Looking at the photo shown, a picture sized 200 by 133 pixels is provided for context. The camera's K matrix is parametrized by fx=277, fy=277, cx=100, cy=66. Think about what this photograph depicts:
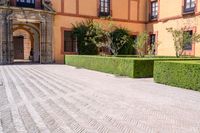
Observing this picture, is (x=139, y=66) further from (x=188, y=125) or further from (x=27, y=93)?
(x=188, y=125)

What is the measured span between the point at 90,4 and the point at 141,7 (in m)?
6.01

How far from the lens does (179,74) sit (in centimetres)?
1043

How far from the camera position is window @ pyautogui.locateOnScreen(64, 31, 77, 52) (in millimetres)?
25625

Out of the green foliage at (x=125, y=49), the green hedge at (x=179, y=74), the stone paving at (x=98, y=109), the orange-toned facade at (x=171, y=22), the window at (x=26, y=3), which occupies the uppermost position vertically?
the window at (x=26, y=3)

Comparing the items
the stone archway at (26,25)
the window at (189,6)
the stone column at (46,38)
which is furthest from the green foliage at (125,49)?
the stone column at (46,38)

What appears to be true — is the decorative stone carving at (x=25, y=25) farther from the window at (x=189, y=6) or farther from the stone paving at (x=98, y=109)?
the stone paving at (x=98, y=109)

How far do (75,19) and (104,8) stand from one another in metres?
3.61

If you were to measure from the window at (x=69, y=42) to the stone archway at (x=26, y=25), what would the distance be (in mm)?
1608

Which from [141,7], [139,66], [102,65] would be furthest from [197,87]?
[141,7]

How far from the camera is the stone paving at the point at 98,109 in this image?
5.36 meters

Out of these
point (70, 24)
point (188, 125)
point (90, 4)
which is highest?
point (90, 4)

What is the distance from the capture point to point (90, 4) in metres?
26.5

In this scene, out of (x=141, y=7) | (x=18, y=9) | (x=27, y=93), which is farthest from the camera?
(x=141, y=7)

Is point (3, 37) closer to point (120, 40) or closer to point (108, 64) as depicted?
point (120, 40)
